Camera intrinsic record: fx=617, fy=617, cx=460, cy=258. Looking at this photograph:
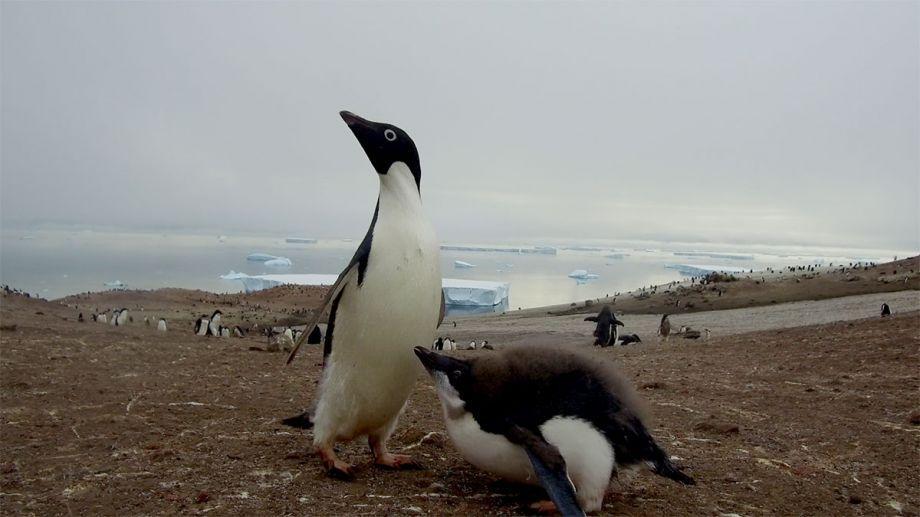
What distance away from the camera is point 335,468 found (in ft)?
9.76

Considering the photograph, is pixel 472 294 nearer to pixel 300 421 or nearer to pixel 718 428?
pixel 718 428

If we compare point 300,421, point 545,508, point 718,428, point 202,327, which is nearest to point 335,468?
point 300,421

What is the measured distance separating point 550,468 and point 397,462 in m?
1.10

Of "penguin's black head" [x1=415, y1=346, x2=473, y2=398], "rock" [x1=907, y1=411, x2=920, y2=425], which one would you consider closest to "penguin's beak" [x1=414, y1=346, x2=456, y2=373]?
"penguin's black head" [x1=415, y1=346, x2=473, y2=398]

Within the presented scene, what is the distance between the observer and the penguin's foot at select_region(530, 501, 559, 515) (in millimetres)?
2475

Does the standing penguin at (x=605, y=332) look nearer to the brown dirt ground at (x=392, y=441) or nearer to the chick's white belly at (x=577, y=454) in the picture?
the brown dirt ground at (x=392, y=441)

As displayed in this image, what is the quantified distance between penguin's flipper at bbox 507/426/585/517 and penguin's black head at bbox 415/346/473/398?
1.08 feet

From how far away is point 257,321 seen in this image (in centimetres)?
1788

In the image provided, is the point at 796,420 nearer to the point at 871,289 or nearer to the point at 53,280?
the point at 871,289

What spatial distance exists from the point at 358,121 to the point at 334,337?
43.5 inches

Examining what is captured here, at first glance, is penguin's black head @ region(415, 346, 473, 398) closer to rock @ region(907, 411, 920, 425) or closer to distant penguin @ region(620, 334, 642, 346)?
rock @ region(907, 411, 920, 425)

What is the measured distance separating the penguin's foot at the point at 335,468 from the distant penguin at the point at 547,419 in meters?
0.59

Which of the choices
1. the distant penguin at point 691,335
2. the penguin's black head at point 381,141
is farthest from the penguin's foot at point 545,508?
the distant penguin at point 691,335

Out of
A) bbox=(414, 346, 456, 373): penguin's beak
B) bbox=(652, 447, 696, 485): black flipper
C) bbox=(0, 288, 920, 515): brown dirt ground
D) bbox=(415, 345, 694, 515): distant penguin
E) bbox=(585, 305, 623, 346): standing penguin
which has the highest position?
bbox=(414, 346, 456, 373): penguin's beak
